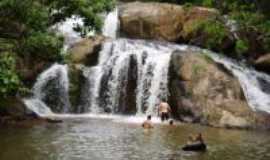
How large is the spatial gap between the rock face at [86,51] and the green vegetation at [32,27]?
40.7 ft

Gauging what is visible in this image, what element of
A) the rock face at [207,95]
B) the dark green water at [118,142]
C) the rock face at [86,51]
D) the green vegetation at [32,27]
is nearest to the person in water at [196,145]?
the dark green water at [118,142]

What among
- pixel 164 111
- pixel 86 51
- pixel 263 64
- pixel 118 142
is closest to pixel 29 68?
pixel 86 51

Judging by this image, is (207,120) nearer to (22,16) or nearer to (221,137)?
(221,137)

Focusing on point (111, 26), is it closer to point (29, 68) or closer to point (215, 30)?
point (29, 68)

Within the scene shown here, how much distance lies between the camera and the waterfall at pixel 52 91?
3656 cm

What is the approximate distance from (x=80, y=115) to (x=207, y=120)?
6.99 m

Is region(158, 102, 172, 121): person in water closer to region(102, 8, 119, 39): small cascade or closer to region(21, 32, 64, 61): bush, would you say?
region(21, 32, 64, 61): bush

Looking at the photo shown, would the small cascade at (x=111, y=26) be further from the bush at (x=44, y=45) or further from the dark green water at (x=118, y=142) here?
the bush at (x=44, y=45)

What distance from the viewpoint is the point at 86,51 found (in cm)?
3966

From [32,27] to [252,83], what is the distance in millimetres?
17856

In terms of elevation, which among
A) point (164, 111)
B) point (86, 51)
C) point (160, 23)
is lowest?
point (164, 111)

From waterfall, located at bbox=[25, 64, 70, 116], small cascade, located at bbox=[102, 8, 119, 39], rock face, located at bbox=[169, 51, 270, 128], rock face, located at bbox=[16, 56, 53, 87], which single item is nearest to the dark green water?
rock face, located at bbox=[169, 51, 270, 128]

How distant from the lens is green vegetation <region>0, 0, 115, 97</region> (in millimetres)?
22656

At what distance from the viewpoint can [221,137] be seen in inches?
1117
